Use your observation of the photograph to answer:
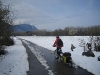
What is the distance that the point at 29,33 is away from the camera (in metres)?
147

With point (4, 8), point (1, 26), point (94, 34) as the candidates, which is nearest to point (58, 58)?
point (1, 26)

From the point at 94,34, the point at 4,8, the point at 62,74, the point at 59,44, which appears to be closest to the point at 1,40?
the point at 4,8

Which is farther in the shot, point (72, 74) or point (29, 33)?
point (29, 33)

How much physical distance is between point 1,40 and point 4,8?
12.1ft

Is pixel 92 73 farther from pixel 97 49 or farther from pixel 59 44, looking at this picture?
pixel 97 49

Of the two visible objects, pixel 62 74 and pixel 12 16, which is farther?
pixel 12 16

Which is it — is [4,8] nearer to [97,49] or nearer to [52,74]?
[52,74]

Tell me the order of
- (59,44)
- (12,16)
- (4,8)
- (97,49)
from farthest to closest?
(97,49) → (12,16) → (4,8) → (59,44)

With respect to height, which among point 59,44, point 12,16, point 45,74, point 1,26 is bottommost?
point 45,74

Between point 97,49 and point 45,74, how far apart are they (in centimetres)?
1101

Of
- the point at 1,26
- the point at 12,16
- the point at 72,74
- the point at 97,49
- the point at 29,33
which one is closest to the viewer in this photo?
the point at 72,74

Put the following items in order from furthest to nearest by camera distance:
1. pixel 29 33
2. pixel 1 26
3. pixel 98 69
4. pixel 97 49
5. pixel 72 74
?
pixel 29 33, pixel 97 49, pixel 1 26, pixel 98 69, pixel 72 74

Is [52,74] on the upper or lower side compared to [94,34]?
lower

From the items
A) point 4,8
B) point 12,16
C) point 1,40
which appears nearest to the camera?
point 1,40
